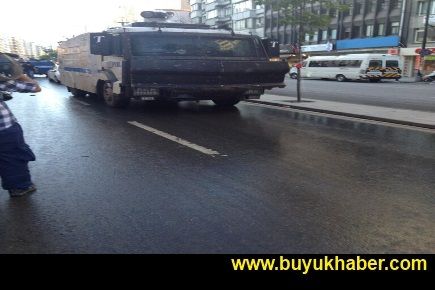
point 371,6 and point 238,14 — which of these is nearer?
point 371,6

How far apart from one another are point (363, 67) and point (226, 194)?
32.6 meters

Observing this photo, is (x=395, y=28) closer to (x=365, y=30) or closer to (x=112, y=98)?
(x=365, y=30)

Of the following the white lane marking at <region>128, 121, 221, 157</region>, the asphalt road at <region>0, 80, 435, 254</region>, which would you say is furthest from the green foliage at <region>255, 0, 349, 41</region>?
the white lane marking at <region>128, 121, 221, 157</region>

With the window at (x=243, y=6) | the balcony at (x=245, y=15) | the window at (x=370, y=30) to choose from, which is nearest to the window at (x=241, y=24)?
the balcony at (x=245, y=15)

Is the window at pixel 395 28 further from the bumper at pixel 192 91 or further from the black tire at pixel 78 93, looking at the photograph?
the black tire at pixel 78 93

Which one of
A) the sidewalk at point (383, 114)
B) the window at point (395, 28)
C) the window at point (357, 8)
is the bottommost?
the sidewalk at point (383, 114)

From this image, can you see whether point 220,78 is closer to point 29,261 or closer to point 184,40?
point 184,40

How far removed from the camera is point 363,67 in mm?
33594

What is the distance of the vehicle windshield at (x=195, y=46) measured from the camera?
31.9ft

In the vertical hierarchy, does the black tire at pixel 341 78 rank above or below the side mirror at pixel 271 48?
below

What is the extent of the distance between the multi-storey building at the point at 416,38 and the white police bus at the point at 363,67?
34.3ft

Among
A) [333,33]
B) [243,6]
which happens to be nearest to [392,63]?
[333,33]

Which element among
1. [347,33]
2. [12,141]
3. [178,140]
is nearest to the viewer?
[12,141]

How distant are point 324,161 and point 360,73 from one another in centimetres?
3084
